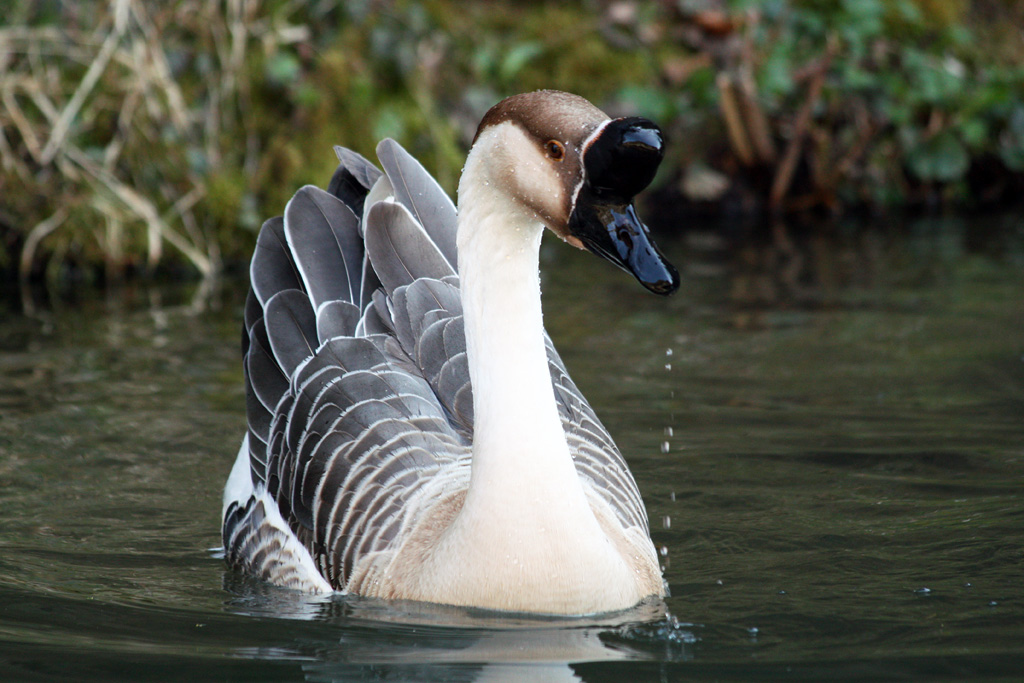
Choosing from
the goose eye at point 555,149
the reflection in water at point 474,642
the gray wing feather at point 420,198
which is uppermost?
the gray wing feather at point 420,198

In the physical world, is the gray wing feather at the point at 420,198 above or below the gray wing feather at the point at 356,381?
above

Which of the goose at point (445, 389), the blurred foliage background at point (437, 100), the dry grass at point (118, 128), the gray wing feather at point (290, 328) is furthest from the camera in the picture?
the blurred foliage background at point (437, 100)

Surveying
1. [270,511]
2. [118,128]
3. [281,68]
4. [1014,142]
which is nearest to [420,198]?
[270,511]

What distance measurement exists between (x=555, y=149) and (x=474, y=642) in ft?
5.10

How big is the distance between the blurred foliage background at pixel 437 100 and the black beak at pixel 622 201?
722 centimetres

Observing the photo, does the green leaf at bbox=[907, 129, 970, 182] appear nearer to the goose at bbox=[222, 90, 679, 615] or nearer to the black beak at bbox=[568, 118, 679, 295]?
the goose at bbox=[222, 90, 679, 615]

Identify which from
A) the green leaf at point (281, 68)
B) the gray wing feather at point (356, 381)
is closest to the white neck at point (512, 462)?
the gray wing feather at point (356, 381)

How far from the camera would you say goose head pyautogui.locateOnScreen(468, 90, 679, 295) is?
3.89m

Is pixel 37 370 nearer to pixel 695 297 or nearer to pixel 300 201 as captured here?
pixel 300 201

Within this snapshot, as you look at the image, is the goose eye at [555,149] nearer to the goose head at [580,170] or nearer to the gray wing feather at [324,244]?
the goose head at [580,170]

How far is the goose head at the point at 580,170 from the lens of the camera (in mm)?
3891

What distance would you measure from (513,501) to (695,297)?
6247 millimetres

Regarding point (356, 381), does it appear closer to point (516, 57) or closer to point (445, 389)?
point (445, 389)

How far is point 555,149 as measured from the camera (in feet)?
13.6
